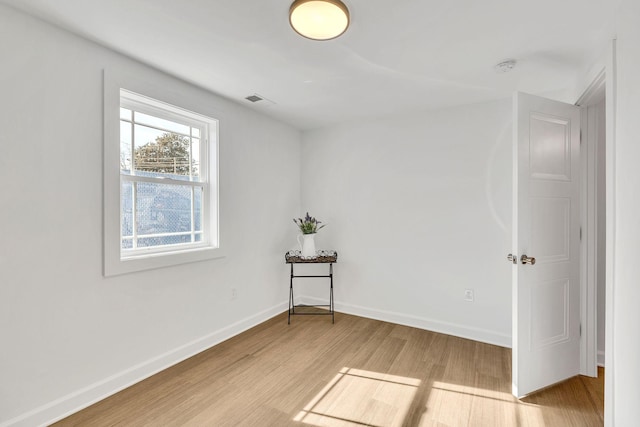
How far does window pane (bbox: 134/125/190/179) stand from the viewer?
2385 millimetres

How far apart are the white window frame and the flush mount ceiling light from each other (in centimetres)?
132

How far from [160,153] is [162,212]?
49 centimetres

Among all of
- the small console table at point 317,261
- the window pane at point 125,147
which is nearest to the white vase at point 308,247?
the small console table at point 317,261

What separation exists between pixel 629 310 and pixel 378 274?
2.33 metres

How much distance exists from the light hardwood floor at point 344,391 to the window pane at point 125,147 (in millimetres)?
1586

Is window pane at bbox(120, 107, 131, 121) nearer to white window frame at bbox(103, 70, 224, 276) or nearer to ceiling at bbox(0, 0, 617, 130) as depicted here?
white window frame at bbox(103, 70, 224, 276)

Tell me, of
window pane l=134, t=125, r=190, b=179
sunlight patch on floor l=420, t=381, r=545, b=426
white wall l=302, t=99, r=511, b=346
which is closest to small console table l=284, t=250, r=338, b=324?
white wall l=302, t=99, r=511, b=346

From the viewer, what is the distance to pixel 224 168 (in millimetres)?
3000

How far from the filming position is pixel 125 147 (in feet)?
7.45

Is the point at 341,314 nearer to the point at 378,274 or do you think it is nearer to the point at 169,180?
the point at 378,274

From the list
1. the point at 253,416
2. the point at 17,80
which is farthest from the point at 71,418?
the point at 17,80

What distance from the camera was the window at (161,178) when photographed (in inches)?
90.4

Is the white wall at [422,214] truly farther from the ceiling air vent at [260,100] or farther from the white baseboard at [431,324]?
the ceiling air vent at [260,100]

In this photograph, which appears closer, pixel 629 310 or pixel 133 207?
pixel 629 310
